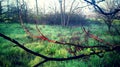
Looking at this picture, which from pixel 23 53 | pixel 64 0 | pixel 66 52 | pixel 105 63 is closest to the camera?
pixel 105 63

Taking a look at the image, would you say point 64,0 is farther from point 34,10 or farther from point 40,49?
point 40,49

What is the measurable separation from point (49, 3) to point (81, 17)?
6.51 metres

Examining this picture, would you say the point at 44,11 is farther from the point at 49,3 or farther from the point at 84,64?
the point at 84,64

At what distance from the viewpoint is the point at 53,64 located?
5.09 meters

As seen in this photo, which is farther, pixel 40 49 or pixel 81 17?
pixel 81 17

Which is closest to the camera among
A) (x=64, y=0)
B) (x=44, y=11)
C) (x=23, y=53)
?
(x=23, y=53)

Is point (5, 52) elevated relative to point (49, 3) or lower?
lower

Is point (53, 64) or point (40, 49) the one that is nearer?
point (53, 64)

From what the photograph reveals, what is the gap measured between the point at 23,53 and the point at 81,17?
24.5 metres

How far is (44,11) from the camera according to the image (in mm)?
32375

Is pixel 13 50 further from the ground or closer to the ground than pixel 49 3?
closer to the ground

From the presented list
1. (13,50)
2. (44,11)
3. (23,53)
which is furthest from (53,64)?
(44,11)

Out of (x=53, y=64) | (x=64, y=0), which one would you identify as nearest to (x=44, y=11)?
(x=64, y=0)

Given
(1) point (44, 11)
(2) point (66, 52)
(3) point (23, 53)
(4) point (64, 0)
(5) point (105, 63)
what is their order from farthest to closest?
(1) point (44, 11)
(4) point (64, 0)
(3) point (23, 53)
(2) point (66, 52)
(5) point (105, 63)
